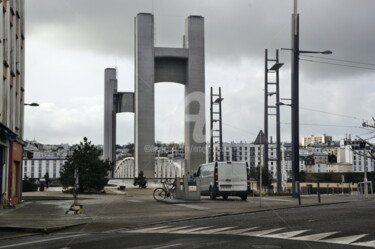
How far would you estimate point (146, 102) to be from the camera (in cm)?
7281

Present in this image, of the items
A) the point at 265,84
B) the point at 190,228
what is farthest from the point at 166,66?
the point at 190,228

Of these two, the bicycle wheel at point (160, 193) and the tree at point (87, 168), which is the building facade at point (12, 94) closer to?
the bicycle wheel at point (160, 193)

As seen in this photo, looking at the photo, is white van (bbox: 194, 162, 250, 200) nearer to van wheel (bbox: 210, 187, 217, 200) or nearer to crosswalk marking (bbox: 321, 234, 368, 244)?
van wheel (bbox: 210, 187, 217, 200)

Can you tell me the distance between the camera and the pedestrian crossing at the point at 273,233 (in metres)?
10.5

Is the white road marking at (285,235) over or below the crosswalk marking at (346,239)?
below

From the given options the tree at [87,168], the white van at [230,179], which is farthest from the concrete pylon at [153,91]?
the white van at [230,179]

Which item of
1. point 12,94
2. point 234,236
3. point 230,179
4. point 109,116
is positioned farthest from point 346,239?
point 109,116

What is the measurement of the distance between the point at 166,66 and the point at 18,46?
4745cm

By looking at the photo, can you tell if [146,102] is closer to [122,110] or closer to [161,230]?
[122,110]

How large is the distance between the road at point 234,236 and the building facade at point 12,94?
1193cm

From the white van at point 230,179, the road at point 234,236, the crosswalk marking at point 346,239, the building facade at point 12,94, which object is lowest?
the road at point 234,236

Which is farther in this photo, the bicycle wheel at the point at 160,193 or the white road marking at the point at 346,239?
the bicycle wheel at the point at 160,193

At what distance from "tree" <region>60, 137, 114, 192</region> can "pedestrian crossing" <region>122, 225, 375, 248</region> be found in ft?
94.1

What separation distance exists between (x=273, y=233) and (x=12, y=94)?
68.4 feet
